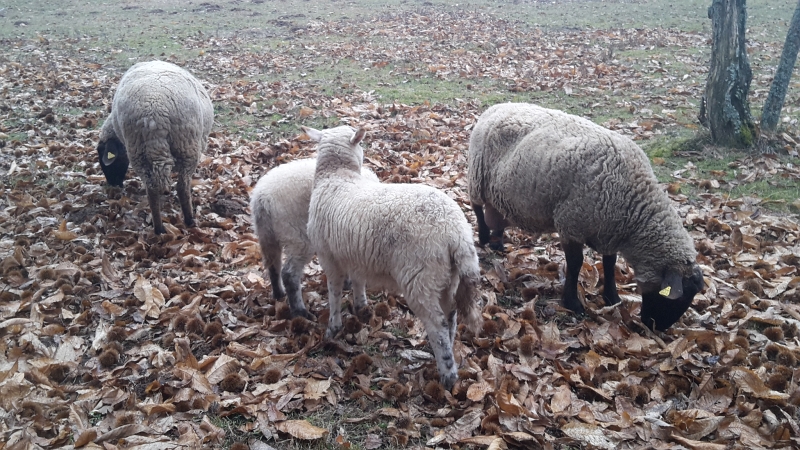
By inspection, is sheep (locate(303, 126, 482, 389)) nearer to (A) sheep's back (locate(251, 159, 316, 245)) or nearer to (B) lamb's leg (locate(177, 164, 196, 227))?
(A) sheep's back (locate(251, 159, 316, 245))

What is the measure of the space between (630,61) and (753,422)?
1374cm

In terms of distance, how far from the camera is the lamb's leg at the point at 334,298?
16.4 ft

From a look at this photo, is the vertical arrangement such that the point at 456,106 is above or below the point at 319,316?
above

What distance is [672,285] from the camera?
499 centimetres

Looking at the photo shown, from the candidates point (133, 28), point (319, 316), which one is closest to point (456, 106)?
point (319, 316)

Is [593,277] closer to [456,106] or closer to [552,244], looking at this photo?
[552,244]

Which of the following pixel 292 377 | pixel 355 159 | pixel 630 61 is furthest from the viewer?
pixel 630 61

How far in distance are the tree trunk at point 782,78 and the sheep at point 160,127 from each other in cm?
953

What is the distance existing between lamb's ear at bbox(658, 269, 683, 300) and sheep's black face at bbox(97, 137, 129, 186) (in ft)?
25.5

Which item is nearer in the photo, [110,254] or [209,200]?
[110,254]

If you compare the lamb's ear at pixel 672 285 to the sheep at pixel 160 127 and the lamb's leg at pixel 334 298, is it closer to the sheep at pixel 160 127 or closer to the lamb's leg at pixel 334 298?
the lamb's leg at pixel 334 298

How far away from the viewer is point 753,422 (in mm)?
3838

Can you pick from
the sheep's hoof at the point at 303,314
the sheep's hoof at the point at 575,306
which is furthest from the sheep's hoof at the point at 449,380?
the sheep's hoof at the point at 575,306

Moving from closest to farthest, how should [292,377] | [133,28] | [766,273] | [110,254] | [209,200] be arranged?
[292,377]
[766,273]
[110,254]
[209,200]
[133,28]
